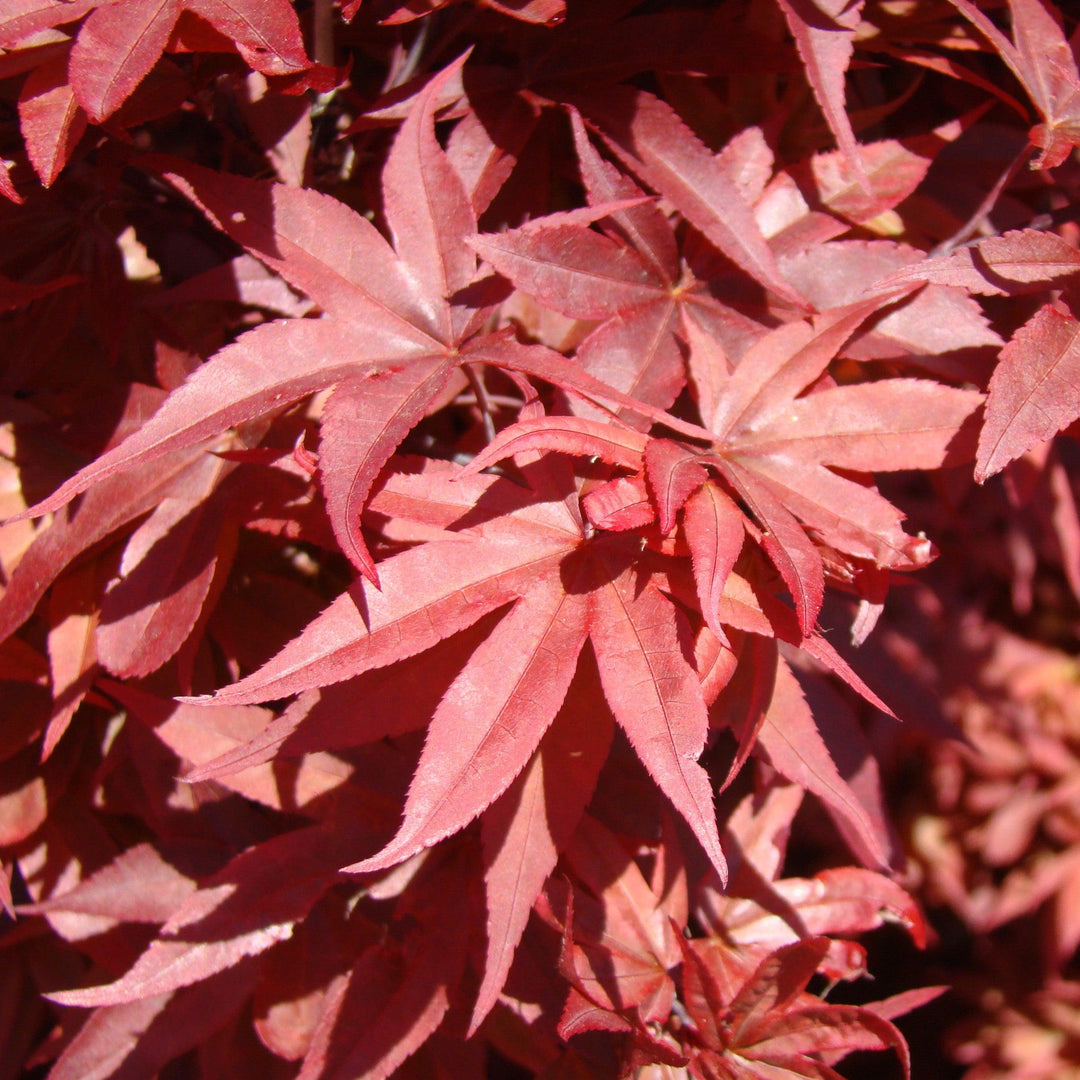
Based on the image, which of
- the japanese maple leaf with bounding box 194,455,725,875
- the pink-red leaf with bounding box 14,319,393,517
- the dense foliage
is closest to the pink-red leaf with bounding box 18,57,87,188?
the dense foliage

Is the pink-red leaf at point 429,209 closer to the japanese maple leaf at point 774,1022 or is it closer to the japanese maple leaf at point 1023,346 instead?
the japanese maple leaf at point 1023,346

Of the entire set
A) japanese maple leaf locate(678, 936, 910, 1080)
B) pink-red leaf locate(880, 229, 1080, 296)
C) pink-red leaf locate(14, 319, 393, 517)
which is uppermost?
pink-red leaf locate(14, 319, 393, 517)

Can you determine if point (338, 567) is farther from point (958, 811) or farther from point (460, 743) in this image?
point (958, 811)

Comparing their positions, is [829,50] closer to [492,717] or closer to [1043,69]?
[1043,69]

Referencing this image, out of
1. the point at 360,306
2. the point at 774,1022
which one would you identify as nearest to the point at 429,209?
the point at 360,306

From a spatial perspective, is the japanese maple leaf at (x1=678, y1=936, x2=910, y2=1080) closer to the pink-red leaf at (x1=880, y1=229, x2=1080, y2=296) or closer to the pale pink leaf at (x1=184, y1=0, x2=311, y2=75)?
the pink-red leaf at (x1=880, y1=229, x2=1080, y2=296)
